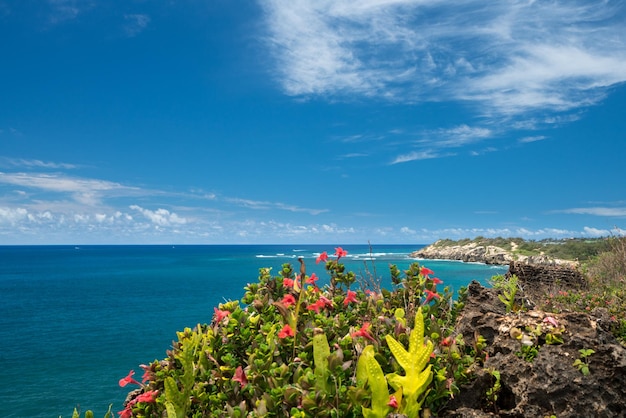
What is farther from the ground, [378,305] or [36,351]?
[378,305]

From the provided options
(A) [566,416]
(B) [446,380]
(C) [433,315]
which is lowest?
(A) [566,416]

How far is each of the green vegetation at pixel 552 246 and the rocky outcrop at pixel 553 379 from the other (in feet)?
109

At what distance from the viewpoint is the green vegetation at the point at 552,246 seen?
47.2 meters

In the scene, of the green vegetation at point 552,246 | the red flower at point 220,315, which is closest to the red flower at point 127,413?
the red flower at point 220,315

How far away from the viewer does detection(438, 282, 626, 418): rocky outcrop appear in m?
2.82

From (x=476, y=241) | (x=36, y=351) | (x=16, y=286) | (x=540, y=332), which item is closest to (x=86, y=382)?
(x=36, y=351)

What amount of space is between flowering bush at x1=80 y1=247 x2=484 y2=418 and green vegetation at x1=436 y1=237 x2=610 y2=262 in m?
33.5

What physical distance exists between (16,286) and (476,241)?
8463 centimetres

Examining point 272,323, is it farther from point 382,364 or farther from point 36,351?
point 36,351

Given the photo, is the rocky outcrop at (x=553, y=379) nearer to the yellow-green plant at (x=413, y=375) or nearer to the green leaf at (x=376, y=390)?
the yellow-green plant at (x=413, y=375)

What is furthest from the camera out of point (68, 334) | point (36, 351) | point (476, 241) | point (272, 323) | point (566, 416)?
point (476, 241)

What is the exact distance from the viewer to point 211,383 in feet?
10.3

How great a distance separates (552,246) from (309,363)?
2795 inches

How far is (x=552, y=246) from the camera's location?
214ft
